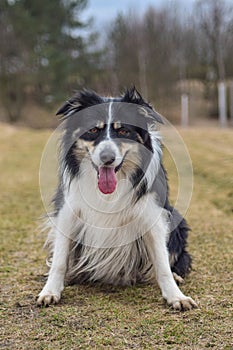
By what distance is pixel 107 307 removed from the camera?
10.6 ft

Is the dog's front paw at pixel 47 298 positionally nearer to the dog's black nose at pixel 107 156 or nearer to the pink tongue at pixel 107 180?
the pink tongue at pixel 107 180

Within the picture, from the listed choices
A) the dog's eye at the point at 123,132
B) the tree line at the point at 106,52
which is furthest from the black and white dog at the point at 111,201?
the tree line at the point at 106,52

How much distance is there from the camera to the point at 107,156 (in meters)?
3.12

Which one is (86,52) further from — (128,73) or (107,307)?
(107,307)

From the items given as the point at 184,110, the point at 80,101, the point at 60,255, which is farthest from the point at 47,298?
the point at 184,110

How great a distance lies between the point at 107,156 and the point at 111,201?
0.49 meters

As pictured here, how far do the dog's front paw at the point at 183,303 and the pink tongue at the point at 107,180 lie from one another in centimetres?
85

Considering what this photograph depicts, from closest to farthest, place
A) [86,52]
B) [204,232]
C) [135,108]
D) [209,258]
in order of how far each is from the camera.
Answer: [135,108]
[209,258]
[204,232]
[86,52]

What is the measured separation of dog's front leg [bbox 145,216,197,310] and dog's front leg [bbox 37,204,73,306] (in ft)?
1.90

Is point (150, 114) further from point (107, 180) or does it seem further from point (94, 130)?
point (107, 180)

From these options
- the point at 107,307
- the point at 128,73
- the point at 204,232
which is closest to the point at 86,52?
the point at 128,73

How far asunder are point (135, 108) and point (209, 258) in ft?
6.06

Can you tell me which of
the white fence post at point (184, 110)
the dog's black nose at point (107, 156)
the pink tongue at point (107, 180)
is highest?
the dog's black nose at point (107, 156)

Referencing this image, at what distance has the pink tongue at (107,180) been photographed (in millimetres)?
3293
